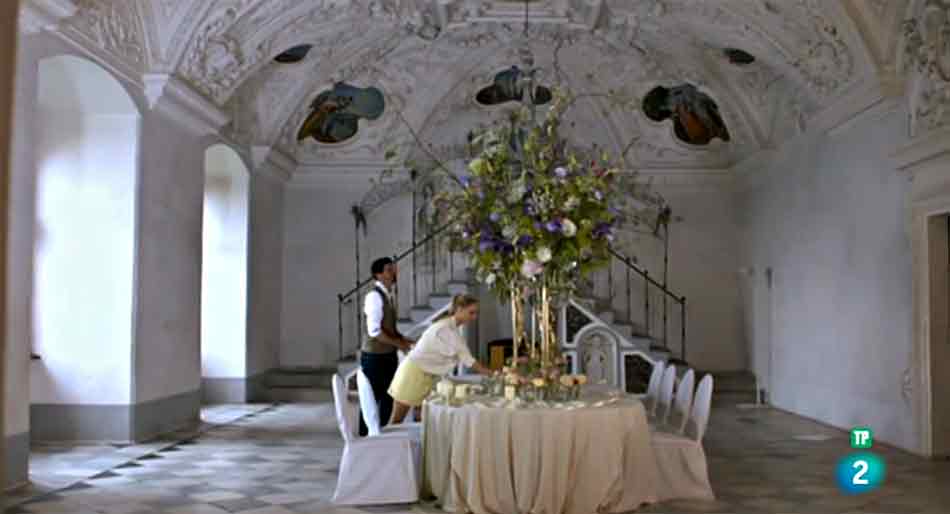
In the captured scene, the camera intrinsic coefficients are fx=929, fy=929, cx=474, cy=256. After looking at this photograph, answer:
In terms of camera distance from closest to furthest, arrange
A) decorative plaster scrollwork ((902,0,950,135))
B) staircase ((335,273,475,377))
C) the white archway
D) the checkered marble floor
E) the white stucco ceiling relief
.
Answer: the checkered marble floor → decorative plaster scrollwork ((902,0,950,135)) → the white archway → the white stucco ceiling relief → staircase ((335,273,475,377))

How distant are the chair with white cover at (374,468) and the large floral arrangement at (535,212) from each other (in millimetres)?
1306

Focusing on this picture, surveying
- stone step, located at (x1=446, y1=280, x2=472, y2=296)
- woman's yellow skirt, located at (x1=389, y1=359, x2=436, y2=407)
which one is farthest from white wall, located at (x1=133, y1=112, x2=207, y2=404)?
stone step, located at (x1=446, y1=280, x2=472, y2=296)

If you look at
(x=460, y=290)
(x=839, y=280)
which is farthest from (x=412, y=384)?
(x=460, y=290)

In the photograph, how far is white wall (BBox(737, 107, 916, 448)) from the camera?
31.7 feet

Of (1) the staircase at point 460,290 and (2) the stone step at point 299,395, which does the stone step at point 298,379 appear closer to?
(2) the stone step at point 299,395

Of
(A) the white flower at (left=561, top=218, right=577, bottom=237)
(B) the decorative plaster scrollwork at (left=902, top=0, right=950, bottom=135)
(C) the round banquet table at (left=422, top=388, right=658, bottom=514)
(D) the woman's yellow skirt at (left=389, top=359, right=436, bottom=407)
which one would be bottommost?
(C) the round banquet table at (left=422, top=388, right=658, bottom=514)

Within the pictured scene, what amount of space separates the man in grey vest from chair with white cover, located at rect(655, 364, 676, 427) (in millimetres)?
2357

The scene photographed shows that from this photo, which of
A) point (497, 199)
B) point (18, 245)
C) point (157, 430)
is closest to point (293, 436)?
point (157, 430)

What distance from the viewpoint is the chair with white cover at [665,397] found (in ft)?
26.5

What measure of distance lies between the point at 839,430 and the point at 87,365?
329 inches

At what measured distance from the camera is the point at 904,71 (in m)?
9.35

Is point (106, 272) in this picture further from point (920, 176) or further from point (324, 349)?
point (920, 176)

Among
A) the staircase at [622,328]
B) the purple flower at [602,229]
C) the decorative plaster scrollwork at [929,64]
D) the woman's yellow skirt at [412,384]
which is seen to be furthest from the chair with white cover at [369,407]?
the staircase at [622,328]

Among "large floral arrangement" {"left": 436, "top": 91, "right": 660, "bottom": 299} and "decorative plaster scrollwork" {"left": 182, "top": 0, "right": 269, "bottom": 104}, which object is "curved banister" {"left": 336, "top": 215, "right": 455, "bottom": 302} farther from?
"large floral arrangement" {"left": 436, "top": 91, "right": 660, "bottom": 299}
